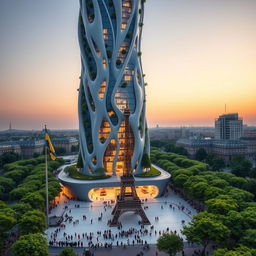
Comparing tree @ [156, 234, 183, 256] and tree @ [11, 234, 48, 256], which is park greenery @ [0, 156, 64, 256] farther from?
tree @ [156, 234, 183, 256]

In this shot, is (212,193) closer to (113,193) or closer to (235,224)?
(235,224)

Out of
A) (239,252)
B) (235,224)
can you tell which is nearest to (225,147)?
(235,224)

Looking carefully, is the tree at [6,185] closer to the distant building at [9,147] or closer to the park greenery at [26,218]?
the park greenery at [26,218]

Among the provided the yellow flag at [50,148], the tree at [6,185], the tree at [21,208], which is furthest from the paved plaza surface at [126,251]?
the tree at [6,185]

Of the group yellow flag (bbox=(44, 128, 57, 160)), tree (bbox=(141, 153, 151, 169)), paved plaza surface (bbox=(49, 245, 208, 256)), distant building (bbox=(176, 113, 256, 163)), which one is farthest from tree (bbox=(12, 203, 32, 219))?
distant building (bbox=(176, 113, 256, 163))

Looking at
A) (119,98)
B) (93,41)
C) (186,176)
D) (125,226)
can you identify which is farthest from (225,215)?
(93,41)
